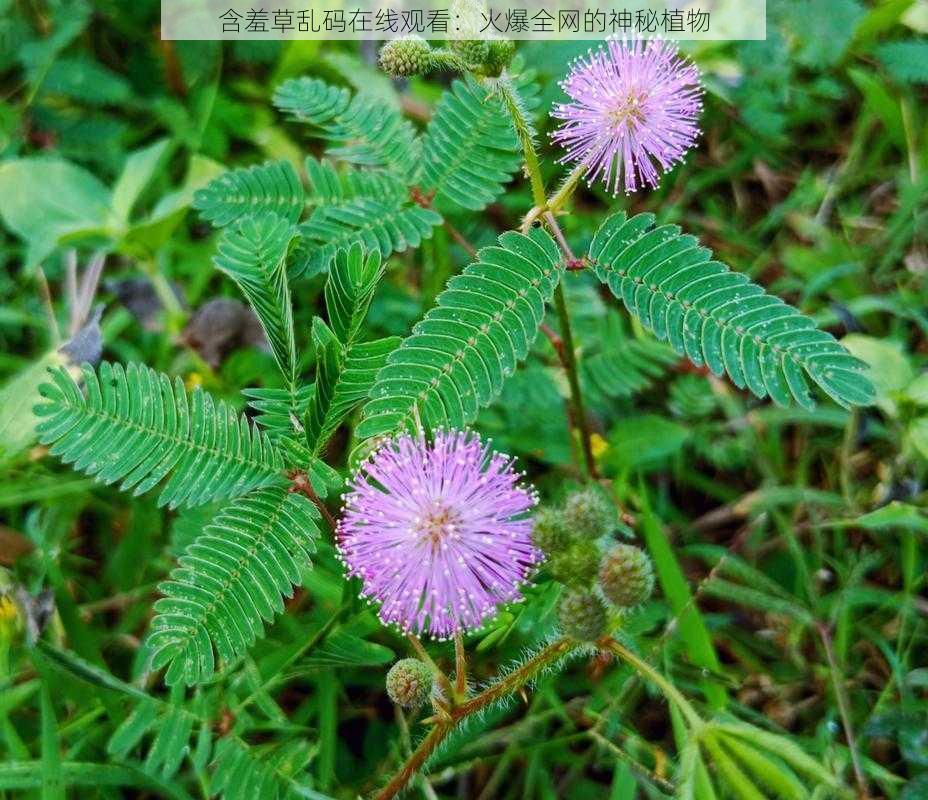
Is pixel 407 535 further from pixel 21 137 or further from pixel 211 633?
pixel 21 137

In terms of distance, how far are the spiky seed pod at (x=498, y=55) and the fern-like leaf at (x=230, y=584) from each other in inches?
34.2

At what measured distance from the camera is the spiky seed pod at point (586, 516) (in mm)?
1514

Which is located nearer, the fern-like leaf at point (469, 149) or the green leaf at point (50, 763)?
the green leaf at point (50, 763)

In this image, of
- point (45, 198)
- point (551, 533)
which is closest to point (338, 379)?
point (551, 533)

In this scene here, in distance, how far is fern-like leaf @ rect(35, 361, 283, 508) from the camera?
67.6 inches

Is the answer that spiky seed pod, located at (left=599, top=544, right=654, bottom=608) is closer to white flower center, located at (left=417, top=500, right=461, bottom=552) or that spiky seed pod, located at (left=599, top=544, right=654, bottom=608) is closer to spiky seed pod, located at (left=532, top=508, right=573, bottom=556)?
spiky seed pod, located at (left=532, top=508, right=573, bottom=556)

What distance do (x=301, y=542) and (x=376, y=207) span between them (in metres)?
0.84

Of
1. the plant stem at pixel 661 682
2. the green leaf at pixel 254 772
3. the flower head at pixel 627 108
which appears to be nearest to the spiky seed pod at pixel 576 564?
the plant stem at pixel 661 682

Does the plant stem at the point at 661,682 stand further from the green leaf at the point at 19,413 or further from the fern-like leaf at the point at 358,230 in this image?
the green leaf at the point at 19,413

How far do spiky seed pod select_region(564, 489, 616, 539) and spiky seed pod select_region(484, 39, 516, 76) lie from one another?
801mm

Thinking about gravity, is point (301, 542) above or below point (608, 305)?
below

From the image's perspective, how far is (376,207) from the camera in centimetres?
212

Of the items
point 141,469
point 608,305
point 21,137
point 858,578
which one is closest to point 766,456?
point 858,578

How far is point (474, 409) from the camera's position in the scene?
159cm
